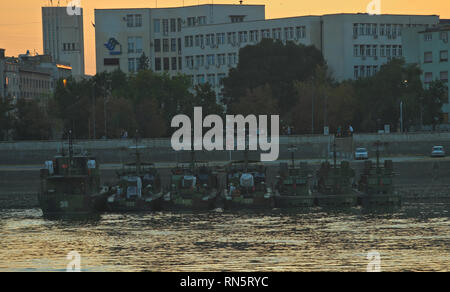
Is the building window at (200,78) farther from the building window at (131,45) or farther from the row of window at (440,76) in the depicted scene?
the row of window at (440,76)

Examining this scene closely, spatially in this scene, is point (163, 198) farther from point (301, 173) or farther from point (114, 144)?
point (114, 144)

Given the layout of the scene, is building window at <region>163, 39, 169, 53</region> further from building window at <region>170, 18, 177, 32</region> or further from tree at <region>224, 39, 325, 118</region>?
tree at <region>224, 39, 325, 118</region>

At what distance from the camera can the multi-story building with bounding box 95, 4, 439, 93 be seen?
157250 mm

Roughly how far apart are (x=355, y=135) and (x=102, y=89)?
158 feet

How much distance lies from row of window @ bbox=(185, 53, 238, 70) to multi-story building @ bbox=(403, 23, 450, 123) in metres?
39.3

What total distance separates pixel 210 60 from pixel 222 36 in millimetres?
5895

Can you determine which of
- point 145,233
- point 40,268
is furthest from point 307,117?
point 40,268

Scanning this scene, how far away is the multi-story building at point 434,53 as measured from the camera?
5492 inches

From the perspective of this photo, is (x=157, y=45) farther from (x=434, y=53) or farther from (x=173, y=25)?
(x=434, y=53)

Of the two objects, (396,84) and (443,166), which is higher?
(396,84)

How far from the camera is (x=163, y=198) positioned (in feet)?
253

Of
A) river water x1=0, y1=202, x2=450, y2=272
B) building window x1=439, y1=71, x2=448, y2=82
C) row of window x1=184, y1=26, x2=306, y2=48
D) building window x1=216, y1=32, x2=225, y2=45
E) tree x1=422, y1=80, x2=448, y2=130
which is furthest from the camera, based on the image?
building window x1=216, y1=32, x2=225, y2=45

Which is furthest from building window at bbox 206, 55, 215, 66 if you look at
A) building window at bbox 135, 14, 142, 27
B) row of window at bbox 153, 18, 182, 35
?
building window at bbox 135, 14, 142, 27

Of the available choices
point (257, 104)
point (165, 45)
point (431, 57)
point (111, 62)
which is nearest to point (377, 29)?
point (431, 57)
